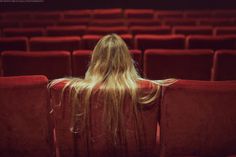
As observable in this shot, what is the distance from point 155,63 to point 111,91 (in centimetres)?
60

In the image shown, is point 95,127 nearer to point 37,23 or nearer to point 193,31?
point 193,31

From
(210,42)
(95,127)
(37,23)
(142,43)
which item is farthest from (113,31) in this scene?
(95,127)

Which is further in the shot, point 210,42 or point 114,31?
point 114,31

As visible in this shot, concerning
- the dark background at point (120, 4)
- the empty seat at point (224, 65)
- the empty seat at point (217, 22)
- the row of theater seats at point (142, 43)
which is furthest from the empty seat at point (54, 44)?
the dark background at point (120, 4)

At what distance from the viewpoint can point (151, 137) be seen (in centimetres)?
93

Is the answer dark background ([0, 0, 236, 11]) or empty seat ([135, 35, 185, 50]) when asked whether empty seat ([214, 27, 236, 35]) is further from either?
dark background ([0, 0, 236, 11])

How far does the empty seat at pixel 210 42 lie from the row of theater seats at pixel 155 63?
367 mm

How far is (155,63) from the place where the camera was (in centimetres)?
141

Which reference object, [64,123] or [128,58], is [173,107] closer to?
[128,58]

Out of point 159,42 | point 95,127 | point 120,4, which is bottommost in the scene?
point 95,127

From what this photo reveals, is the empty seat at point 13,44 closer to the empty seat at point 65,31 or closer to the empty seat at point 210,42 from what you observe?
the empty seat at point 65,31

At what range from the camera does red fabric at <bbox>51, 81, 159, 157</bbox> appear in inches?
34.3

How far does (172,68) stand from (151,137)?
1.81ft

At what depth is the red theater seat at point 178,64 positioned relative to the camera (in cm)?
139
